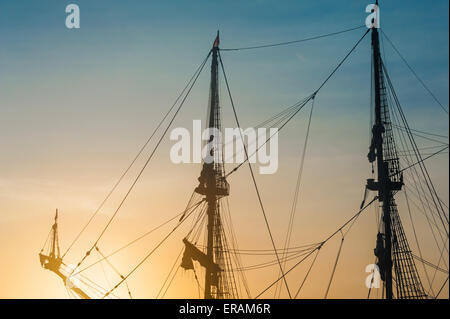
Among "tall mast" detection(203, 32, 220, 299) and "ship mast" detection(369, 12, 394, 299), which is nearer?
"ship mast" detection(369, 12, 394, 299)

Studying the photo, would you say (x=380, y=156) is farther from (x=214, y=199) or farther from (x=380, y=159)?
(x=214, y=199)

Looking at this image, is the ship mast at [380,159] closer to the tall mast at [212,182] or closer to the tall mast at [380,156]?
the tall mast at [380,156]

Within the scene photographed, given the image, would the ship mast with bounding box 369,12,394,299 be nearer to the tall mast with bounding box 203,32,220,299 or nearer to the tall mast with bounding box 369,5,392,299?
the tall mast with bounding box 369,5,392,299

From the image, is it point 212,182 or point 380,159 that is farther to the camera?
point 212,182

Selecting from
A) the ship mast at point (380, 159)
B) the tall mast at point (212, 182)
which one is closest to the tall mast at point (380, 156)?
the ship mast at point (380, 159)

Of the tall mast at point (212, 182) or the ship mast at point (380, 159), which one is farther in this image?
the tall mast at point (212, 182)

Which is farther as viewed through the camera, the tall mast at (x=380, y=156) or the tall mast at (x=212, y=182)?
the tall mast at (x=212, y=182)

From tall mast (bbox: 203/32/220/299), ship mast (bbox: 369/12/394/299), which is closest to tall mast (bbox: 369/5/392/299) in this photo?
ship mast (bbox: 369/12/394/299)

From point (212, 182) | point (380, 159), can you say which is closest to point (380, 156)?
point (380, 159)

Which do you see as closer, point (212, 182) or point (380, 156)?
point (380, 156)
